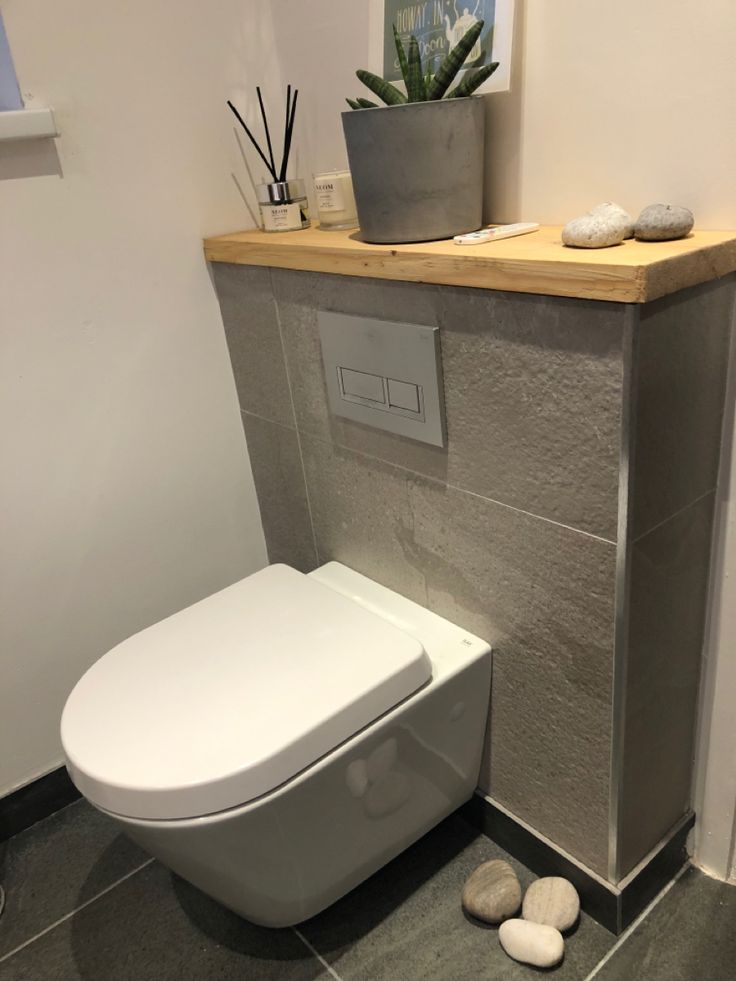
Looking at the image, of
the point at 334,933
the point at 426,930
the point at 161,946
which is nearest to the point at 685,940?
the point at 426,930

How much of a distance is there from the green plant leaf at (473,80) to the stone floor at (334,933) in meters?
1.03

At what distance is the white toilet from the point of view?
0.83 metres

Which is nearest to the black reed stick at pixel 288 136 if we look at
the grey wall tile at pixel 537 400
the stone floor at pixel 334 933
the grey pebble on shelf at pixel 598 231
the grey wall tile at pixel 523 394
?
the grey wall tile at pixel 523 394

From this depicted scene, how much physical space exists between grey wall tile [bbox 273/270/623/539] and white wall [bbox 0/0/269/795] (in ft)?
1.11

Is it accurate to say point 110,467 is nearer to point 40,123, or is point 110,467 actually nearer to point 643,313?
point 40,123

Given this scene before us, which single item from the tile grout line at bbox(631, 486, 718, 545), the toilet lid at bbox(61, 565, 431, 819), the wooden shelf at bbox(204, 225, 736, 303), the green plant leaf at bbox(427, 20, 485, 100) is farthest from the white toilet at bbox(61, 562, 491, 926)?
the green plant leaf at bbox(427, 20, 485, 100)

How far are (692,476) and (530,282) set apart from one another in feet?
0.92

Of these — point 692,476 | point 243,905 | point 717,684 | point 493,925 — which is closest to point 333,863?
point 243,905

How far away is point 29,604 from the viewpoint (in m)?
1.21

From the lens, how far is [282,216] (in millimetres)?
1195

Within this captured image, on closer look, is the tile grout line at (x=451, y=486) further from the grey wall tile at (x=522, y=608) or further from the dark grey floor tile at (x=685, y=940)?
the dark grey floor tile at (x=685, y=940)

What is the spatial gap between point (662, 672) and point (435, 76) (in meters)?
0.74

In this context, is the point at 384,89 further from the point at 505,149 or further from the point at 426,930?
the point at 426,930

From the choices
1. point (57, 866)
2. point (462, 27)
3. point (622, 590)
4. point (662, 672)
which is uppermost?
point (462, 27)
